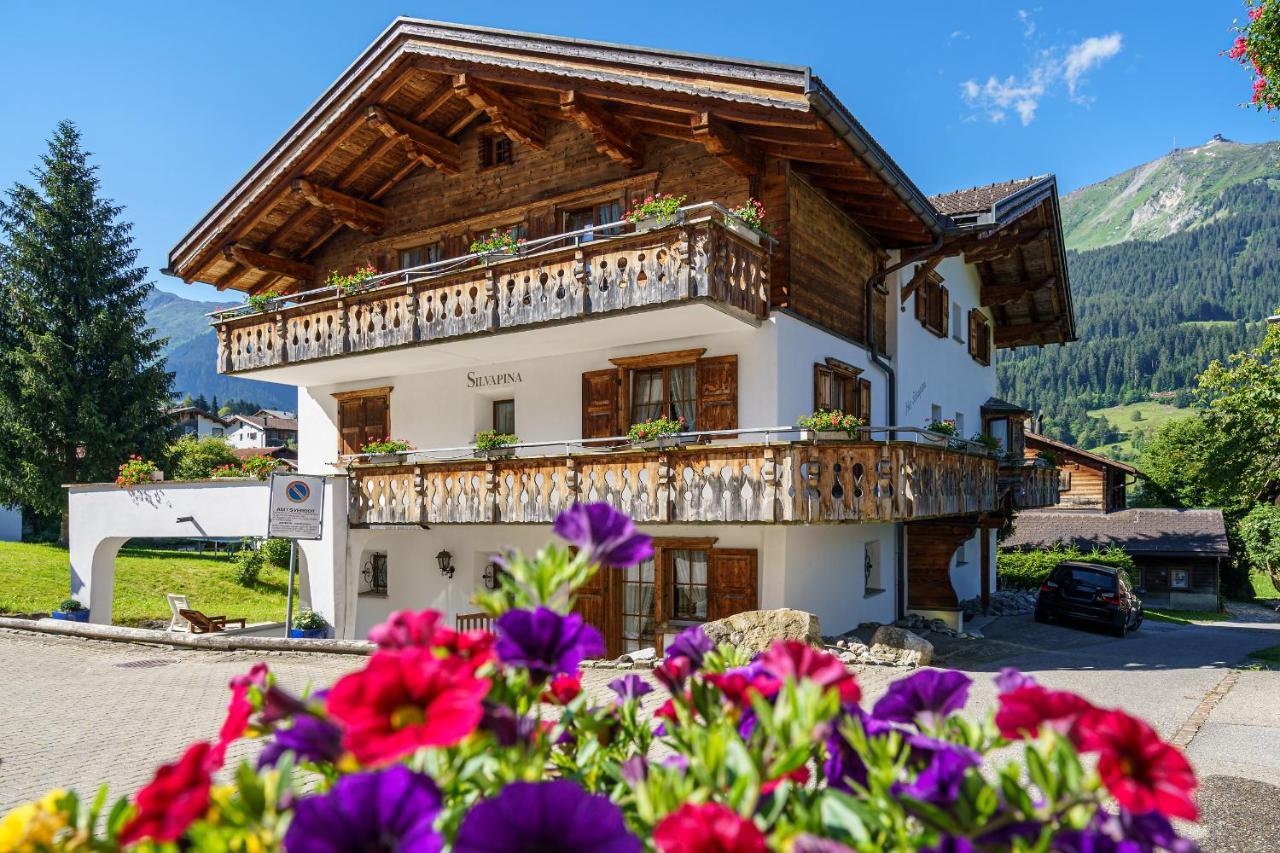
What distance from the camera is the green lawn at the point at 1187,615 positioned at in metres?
29.4

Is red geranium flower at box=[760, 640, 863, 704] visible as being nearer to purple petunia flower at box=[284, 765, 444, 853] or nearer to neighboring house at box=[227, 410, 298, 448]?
purple petunia flower at box=[284, 765, 444, 853]

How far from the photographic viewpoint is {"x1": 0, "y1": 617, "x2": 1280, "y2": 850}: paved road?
24.8 feet

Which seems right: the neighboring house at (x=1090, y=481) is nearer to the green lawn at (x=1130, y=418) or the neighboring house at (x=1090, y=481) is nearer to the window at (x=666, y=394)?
the window at (x=666, y=394)

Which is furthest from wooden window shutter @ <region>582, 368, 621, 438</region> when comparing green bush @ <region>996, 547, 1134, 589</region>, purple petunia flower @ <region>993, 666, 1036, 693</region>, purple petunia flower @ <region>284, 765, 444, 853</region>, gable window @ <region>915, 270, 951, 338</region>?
green bush @ <region>996, 547, 1134, 589</region>

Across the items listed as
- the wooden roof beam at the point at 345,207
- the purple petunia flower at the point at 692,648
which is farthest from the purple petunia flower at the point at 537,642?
the wooden roof beam at the point at 345,207

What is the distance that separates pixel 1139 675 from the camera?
13094 millimetres

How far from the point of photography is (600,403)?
51.1ft

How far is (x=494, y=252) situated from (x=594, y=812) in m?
14.0

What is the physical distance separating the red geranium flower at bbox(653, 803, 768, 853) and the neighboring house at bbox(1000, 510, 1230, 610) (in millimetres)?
39523

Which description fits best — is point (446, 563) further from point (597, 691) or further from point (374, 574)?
point (597, 691)

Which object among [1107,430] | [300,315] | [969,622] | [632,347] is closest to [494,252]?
[632,347]

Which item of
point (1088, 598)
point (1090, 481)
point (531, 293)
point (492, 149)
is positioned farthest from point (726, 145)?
point (1090, 481)

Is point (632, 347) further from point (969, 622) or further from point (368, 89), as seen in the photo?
point (969, 622)

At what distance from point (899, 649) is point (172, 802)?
1315 centimetres
